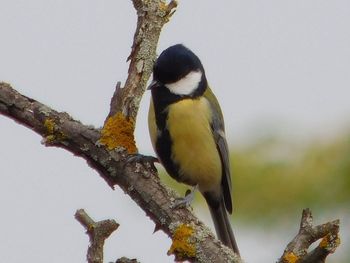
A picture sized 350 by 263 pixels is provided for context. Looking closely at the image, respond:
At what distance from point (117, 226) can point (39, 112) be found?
0.78 m

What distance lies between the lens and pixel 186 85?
4.56 metres

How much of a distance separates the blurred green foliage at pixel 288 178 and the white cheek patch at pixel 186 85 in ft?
1.39

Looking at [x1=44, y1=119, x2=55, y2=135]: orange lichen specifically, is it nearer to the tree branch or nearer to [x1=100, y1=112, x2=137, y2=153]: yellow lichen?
the tree branch

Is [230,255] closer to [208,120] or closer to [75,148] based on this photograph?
[75,148]

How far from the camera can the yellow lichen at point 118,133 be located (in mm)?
3703

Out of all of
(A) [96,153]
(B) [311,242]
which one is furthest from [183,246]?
(A) [96,153]

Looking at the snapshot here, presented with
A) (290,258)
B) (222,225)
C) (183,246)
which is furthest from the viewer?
(222,225)

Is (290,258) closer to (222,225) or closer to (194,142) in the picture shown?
(194,142)

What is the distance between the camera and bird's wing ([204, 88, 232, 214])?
462 centimetres

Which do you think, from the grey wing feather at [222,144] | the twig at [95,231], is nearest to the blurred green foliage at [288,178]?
the grey wing feather at [222,144]

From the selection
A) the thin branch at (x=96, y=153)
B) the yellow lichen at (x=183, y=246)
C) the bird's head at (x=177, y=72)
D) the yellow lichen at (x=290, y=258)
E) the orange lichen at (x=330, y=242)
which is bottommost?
the orange lichen at (x=330, y=242)

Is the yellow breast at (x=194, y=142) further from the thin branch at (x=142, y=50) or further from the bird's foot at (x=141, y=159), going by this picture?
the bird's foot at (x=141, y=159)

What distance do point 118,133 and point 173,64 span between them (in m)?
0.90

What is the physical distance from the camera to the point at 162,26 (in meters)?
4.16
